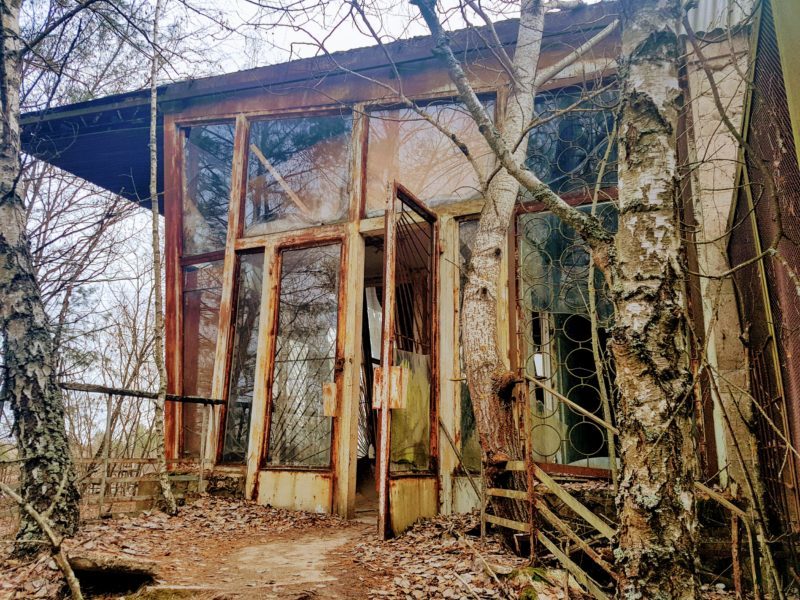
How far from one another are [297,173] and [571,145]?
3.04 m

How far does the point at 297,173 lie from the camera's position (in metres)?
6.57

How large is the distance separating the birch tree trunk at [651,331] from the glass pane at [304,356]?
4.01 metres

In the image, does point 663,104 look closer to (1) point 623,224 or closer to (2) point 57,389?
(1) point 623,224

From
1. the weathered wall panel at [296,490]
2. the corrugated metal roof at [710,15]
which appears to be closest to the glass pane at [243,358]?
the weathered wall panel at [296,490]

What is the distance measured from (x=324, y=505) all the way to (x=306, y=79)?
4.63m

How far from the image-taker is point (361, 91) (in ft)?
20.9

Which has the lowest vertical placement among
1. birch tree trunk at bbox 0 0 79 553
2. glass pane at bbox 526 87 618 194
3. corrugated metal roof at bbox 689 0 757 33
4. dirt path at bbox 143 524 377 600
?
dirt path at bbox 143 524 377 600

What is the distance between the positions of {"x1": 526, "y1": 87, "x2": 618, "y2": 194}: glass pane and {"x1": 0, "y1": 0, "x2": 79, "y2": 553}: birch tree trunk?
439 cm

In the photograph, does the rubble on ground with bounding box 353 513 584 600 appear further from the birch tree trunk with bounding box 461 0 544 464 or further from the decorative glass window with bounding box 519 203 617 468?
the decorative glass window with bounding box 519 203 617 468

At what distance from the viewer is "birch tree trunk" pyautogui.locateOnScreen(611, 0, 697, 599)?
182cm

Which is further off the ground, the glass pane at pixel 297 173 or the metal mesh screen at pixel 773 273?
the glass pane at pixel 297 173

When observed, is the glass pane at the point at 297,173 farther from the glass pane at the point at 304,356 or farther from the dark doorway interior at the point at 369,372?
the dark doorway interior at the point at 369,372

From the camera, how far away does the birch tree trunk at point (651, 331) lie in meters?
1.82

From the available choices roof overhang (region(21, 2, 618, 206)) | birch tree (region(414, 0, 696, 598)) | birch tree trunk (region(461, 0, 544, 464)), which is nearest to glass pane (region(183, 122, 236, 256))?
roof overhang (region(21, 2, 618, 206))
